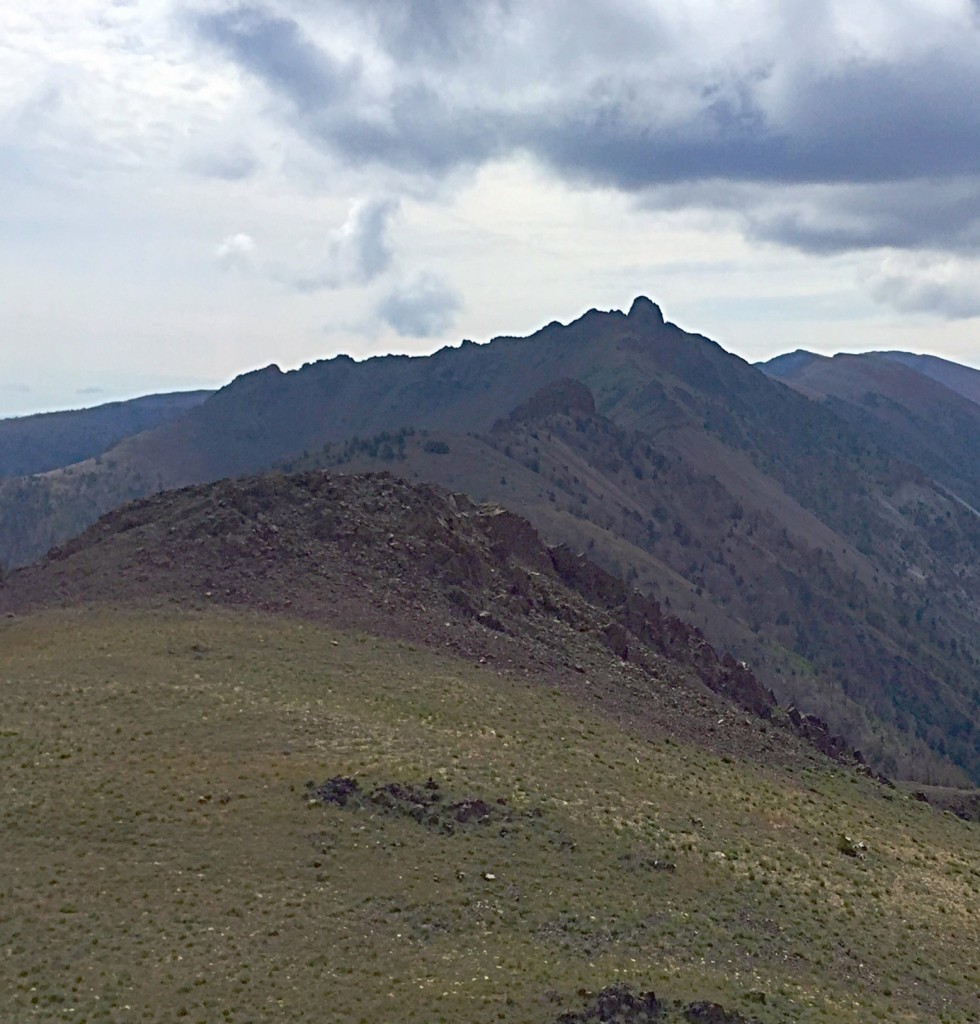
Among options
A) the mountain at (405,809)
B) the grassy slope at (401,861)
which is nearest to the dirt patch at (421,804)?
the mountain at (405,809)

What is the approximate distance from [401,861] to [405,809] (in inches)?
125

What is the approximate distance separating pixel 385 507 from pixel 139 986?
4496cm

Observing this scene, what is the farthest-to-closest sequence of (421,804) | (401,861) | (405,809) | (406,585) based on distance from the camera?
(406,585) → (421,804) → (405,809) → (401,861)

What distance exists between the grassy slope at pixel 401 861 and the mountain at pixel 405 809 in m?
0.14

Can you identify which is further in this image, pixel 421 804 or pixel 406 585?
pixel 406 585

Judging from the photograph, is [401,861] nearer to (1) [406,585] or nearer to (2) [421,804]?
(2) [421,804]

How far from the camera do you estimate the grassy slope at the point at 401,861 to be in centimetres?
3234

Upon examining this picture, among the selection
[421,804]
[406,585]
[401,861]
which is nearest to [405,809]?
[421,804]

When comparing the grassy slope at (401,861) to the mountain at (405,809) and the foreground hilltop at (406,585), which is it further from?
the foreground hilltop at (406,585)

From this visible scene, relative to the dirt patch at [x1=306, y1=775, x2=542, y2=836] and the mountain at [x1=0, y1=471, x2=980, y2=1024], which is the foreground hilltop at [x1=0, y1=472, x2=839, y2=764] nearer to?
the mountain at [x1=0, y1=471, x2=980, y2=1024]

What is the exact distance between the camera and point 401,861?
3962 cm

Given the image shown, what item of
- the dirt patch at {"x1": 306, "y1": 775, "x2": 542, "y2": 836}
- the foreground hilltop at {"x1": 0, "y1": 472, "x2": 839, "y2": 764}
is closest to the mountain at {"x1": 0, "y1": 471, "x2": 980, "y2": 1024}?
the dirt patch at {"x1": 306, "y1": 775, "x2": 542, "y2": 836}

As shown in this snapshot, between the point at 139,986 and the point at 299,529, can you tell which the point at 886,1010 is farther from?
the point at 299,529

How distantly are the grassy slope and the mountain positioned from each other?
14 centimetres
